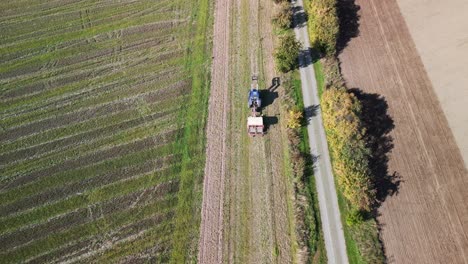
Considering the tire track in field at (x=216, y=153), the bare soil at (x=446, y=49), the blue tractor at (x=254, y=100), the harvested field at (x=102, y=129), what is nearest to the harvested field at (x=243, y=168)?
the tire track in field at (x=216, y=153)

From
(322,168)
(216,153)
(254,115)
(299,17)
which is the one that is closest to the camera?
(322,168)

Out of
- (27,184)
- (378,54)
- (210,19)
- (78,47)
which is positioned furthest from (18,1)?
(378,54)

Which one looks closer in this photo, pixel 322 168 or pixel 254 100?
pixel 322 168

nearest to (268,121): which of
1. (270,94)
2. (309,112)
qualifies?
(270,94)

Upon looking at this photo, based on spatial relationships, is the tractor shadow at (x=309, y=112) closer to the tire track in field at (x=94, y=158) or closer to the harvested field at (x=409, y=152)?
the harvested field at (x=409, y=152)

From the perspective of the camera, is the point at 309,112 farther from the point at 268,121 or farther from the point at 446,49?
the point at 446,49

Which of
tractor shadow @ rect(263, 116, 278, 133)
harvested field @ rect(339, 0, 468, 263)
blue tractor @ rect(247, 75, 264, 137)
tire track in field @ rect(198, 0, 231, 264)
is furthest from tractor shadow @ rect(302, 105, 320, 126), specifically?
tire track in field @ rect(198, 0, 231, 264)

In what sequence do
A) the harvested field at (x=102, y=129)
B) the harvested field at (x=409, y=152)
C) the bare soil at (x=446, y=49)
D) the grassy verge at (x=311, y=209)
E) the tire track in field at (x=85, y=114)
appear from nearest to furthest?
the grassy verge at (x=311, y=209) < the harvested field at (x=409, y=152) < the harvested field at (x=102, y=129) < the bare soil at (x=446, y=49) < the tire track in field at (x=85, y=114)
